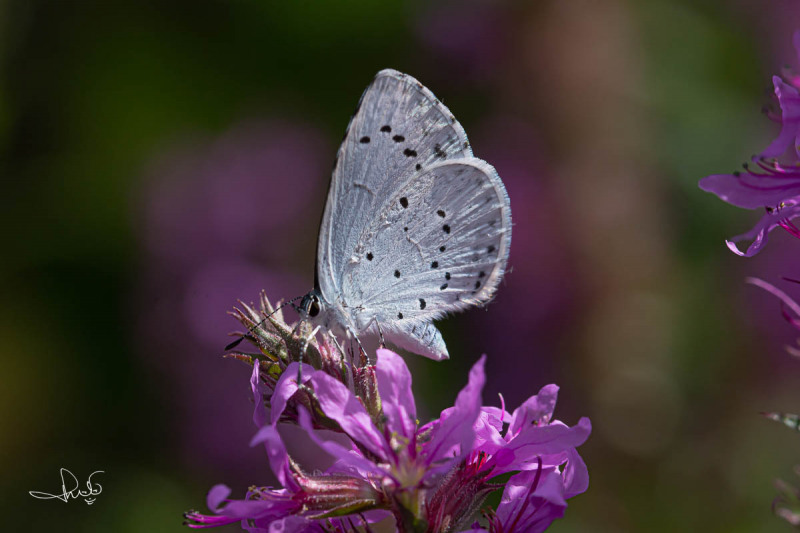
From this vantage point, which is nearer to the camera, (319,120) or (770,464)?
(770,464)

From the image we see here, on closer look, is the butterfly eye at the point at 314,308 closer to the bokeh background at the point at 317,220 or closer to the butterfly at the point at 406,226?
the butterfly at the point at 406,226

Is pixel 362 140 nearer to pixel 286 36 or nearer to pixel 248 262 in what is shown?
pixel 248 262

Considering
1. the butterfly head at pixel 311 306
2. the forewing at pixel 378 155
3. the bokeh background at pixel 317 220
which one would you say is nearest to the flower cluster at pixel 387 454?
the butterfly head at pixel 311 306

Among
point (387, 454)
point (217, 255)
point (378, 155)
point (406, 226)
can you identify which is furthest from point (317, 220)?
point (387, 454)

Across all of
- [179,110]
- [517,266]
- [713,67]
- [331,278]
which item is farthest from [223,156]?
[713,67]

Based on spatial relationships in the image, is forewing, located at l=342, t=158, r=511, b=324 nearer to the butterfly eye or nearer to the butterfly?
the butterfly

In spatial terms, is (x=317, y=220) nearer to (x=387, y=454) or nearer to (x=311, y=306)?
(x=311, y=306)
